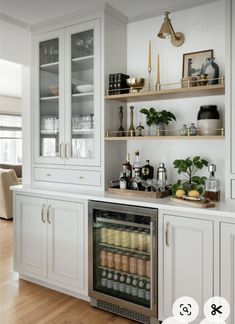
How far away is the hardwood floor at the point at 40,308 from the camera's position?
2402 millimetres

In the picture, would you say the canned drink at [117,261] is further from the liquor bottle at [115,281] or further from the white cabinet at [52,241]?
the white cabinet at [52,241]

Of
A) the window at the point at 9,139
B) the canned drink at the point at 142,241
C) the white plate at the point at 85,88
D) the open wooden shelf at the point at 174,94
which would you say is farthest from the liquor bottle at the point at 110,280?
the window at the point at 9,139

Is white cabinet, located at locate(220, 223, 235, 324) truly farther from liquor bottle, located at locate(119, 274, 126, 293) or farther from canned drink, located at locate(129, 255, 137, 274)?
liquor bottle, located at locate(119, 274, 126, 293)

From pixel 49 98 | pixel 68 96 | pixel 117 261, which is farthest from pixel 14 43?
pixel 117 261

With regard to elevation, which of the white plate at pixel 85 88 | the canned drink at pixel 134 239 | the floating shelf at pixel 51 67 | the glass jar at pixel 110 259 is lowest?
the glass jar at pixel 110 259

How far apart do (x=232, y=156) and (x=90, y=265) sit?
4.52 ft

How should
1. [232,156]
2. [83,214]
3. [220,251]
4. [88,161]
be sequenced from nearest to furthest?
[220,251]
[232,156]
[83,214]
[88,161]

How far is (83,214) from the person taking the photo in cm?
261

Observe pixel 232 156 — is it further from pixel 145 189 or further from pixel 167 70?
pixel 167 70

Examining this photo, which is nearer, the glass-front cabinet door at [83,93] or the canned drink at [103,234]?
the canned drink at [103,234]

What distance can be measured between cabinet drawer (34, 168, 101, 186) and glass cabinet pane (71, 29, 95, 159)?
0.49 ft

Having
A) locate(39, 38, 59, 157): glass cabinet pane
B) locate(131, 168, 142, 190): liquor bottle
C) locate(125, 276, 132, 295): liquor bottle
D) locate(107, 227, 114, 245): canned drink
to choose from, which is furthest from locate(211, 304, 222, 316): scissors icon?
locate(39, 38, 59, 157): glass cabinet pane

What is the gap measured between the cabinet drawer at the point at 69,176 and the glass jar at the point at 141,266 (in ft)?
2.43

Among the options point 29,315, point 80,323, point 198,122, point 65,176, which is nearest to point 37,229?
point 65,176
